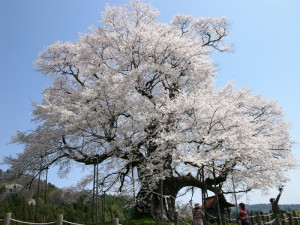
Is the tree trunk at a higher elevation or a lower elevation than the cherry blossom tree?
lower

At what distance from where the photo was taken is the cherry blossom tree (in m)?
15.9

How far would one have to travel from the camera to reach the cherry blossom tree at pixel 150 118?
15898 mm

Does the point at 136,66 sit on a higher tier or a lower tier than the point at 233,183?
higher

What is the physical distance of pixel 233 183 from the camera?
17.9 metres

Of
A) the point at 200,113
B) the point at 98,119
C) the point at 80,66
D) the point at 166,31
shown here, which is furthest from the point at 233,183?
the point at 80,66

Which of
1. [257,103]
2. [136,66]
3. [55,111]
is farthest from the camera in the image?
[257,103]

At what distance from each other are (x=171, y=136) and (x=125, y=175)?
6207 millimetres

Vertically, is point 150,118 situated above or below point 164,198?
above

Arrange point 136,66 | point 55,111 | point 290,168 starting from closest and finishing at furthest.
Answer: point 55,111 → point 136,66 → point 290,168

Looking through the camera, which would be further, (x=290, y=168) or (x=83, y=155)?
(x=290, y=168)

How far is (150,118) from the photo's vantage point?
16047 mm

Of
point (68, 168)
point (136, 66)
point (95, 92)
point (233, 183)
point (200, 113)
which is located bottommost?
point (233, 183)

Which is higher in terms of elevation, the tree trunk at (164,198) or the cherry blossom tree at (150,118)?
the cherry blossom tree at (150,118)

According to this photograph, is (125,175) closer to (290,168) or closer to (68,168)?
(68,168)
